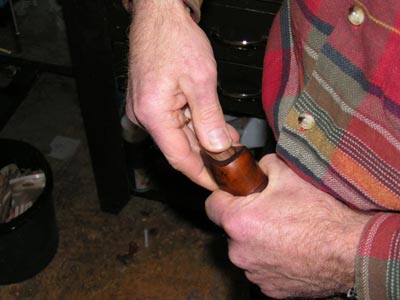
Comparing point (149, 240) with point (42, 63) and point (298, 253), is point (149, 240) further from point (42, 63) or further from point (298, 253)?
point (298, 253)

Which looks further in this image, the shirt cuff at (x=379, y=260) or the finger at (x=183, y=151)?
the finger at (x=183, y=151)

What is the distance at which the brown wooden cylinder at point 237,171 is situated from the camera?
0.77 meters

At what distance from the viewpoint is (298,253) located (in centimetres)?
75

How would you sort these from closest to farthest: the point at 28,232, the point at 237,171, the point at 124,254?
the point at 237,171
the point at 28,232
the point at 124,254

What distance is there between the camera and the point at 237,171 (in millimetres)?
771

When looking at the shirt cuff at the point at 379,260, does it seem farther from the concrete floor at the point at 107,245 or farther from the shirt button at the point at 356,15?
the concrete floor at the point at 107,245

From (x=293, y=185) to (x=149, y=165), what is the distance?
0.99m

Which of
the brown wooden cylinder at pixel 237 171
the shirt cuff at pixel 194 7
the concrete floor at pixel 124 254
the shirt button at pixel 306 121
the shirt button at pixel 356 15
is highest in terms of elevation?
the shirt button at pixel 356 15

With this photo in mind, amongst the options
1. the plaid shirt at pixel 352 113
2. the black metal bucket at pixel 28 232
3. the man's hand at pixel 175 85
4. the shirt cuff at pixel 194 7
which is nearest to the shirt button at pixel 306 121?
the plaid shirt at pixel 352 113

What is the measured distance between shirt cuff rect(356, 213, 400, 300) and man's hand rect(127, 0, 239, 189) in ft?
0.74

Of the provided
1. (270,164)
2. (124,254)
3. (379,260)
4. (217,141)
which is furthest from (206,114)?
(124,254)

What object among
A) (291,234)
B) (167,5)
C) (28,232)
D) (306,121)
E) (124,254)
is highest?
(167,5)

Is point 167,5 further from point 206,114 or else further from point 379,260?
point 379,260

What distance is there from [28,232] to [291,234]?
3.09 ft
